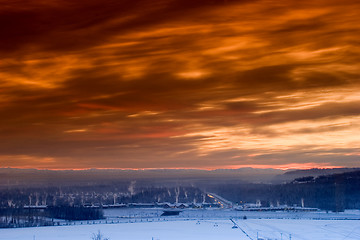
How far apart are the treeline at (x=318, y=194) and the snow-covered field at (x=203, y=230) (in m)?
28.2

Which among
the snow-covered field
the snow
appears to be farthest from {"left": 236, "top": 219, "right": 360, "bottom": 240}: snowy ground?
the snow

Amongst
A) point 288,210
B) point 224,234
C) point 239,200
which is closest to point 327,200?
point 288,210

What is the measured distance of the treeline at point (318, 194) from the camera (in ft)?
342

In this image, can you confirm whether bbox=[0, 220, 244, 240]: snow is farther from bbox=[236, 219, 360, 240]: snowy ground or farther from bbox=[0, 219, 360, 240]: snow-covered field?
bbox=[236, 219, 360, 240]: snowy ground

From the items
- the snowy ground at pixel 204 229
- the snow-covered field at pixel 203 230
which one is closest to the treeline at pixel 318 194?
the snowy ground at pixel 204 229

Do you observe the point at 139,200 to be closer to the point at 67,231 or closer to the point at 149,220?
the point at 149,220

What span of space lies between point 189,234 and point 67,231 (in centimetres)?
1395

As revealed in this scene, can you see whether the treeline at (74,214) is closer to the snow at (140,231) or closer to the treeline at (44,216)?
the treeline at (44,216)

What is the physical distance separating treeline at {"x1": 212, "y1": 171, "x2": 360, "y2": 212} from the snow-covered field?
1112 inches

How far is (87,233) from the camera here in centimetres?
6272

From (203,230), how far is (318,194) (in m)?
54.6

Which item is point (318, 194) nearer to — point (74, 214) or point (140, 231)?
point (74, 214)

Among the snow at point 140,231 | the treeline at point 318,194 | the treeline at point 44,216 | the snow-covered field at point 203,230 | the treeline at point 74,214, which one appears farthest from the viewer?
the treeline at point 318,194

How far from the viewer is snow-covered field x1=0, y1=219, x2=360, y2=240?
58844mm
